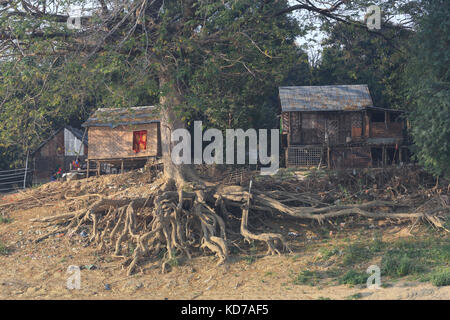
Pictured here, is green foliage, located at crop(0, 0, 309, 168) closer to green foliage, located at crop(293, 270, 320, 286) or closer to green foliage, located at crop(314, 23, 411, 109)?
green foliage, located at crop(293, 270, 320, 286)

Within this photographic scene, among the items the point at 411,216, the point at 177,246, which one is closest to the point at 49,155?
the point at 177,246

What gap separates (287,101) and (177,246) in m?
11.9

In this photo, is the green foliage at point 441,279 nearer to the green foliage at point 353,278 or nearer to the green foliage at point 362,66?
the green foliage at point 353,278

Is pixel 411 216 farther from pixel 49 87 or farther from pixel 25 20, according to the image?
pixel 25 20

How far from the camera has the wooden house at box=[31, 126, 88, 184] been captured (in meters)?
25.9

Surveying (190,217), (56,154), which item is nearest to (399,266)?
(190,217)

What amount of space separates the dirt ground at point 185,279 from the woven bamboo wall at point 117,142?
9447 millimetres

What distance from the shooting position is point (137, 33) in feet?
41.5

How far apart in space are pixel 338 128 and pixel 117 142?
32.8 feet

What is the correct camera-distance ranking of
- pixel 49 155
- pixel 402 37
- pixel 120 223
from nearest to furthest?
pixel 120 223 → pixel 402 37 → pixel 49 155

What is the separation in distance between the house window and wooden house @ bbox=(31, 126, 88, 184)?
5295 mm

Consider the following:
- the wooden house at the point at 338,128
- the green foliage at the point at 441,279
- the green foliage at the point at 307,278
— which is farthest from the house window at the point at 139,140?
the green foliage at the point at 441,279

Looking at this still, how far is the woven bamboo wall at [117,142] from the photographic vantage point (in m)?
21.4

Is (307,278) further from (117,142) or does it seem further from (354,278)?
(117,142)
